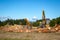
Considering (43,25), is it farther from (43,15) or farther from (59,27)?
(59,27)

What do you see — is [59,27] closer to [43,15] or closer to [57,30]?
[57,30]

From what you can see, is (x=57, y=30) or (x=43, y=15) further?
(x=43, y=15)

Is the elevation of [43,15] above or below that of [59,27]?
above

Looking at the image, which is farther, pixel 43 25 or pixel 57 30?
pixel 43 25

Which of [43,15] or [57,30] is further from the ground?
[43,15]

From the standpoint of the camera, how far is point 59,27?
31.2 meters

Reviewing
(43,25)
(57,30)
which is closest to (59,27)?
(57,30)

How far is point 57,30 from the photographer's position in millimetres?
30234

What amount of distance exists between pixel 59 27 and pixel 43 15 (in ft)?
38.7

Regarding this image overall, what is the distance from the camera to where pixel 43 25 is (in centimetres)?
4225

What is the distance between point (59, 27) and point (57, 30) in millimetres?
1330

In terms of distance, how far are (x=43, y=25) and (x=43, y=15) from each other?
117 inches

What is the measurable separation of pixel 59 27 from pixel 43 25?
11.3 meters

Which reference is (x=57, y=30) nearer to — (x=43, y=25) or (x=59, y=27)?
(x=59, y=27)
